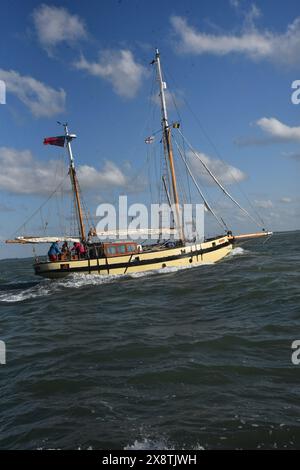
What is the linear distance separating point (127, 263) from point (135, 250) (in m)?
2.15

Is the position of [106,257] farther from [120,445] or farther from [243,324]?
[120,445]

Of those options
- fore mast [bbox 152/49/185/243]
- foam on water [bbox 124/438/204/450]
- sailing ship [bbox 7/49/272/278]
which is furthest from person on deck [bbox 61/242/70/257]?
foam on water [bbox 124/438/204/450]

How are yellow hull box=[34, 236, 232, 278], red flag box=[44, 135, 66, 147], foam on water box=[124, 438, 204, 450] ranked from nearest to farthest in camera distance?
foam on water box=[124, 438, 204, 450] → yellow hull box=[34, 236, 232, 278] → red flag box=[44, 135, 66, 147]

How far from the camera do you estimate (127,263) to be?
4050cm

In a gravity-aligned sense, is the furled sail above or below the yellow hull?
above

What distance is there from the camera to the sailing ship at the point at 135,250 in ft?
131

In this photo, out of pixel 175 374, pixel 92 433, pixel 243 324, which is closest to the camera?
pixel 92 433

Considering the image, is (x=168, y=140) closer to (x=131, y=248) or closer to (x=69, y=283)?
(x=131, y=248)

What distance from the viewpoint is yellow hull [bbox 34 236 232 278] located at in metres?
39.8

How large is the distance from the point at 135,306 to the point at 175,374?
1167cm

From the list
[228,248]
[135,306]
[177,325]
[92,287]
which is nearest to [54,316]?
[135,306]

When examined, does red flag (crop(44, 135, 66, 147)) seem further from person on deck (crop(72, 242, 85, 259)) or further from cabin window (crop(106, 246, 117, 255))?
cabin window (crop(106, 246, 117, 255))

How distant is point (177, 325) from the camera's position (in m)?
16.9

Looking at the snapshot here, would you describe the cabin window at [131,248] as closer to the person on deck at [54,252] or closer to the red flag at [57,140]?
the person on deck at [54,252]
